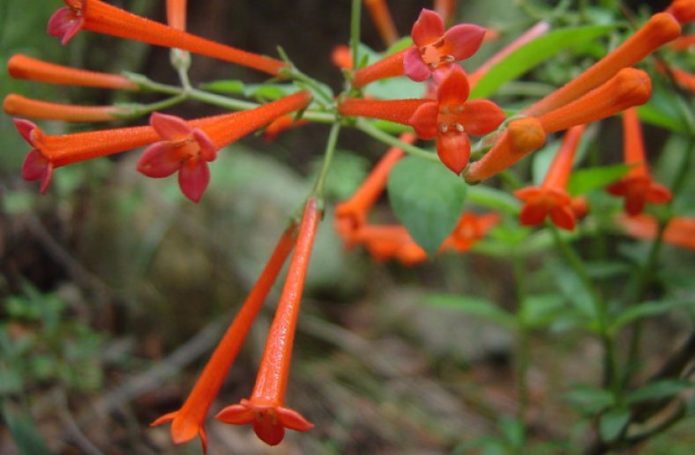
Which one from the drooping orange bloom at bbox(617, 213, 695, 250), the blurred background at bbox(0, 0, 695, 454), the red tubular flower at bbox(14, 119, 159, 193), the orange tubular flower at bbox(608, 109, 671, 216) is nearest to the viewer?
the red tubular flower at bbox(14, 119, 159, 193)

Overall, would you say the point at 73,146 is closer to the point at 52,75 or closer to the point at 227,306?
the point at 52,75

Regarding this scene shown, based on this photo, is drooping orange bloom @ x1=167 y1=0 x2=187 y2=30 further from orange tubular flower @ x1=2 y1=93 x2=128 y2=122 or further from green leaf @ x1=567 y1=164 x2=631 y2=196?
green leaf @ x1=567 y1=164 x2=631 y2=196

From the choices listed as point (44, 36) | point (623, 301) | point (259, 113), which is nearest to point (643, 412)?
point (623, 301)

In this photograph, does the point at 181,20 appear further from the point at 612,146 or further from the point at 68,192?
the point at 612,146

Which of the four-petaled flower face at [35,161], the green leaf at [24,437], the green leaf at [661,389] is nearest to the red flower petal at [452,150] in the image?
the four-petaled flower face at [35,161]

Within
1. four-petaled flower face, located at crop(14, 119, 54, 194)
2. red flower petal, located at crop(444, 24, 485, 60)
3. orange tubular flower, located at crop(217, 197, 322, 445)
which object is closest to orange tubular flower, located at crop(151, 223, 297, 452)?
orange tubular flower, located at crop(217, 197, 322, 445)

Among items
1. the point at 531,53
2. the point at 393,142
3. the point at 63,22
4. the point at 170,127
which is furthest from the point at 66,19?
the point at 531,53
